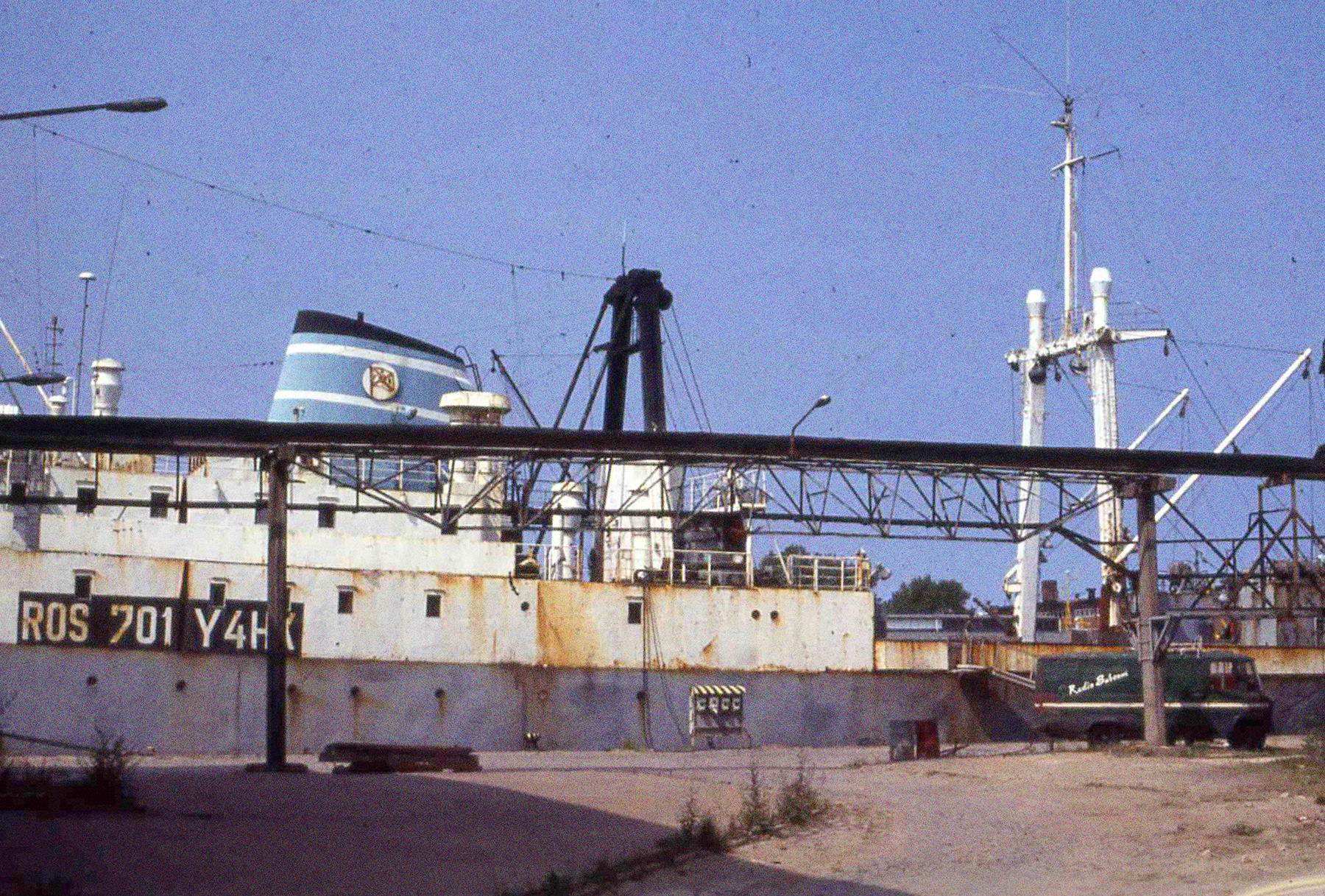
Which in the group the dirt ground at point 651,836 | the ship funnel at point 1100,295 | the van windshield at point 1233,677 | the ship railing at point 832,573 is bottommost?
the dirt ground at point 651,836

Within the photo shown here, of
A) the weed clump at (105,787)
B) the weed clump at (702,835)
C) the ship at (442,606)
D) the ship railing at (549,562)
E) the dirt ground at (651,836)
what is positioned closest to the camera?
the dirt ground at (651,836)

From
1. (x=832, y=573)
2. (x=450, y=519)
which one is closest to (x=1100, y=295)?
(x=832, y=573)

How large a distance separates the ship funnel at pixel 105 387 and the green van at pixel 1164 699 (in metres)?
20.9

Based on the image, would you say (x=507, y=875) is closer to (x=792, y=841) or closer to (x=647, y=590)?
(x=792, y=841)

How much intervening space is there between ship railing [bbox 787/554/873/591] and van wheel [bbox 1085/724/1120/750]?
732 cm

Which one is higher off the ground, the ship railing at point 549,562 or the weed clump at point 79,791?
the ship railing at point 549,562

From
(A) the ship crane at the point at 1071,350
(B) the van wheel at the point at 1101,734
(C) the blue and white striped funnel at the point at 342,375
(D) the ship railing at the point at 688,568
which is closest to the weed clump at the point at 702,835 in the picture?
(B) the van wheel at the point at 1101,734

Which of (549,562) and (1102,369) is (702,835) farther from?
(1102,369)

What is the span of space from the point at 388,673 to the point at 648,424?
8961mm

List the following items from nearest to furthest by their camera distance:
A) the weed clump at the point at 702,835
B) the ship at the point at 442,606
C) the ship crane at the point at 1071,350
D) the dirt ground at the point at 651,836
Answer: the dirt ground at the point at 651,836
the weed clump at the point at 702,835
the ship at the point at 442,606
the ship crane at the point at 1071,350

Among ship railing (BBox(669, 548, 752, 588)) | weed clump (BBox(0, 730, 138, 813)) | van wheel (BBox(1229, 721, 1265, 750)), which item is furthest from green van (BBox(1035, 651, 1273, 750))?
weed clump (BBox(0, 730, 138, 813))

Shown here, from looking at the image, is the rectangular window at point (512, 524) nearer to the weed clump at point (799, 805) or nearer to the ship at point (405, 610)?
the ship at point (405, 610)

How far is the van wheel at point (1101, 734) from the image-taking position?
94.6 ft

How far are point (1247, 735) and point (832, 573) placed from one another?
10.7 m
